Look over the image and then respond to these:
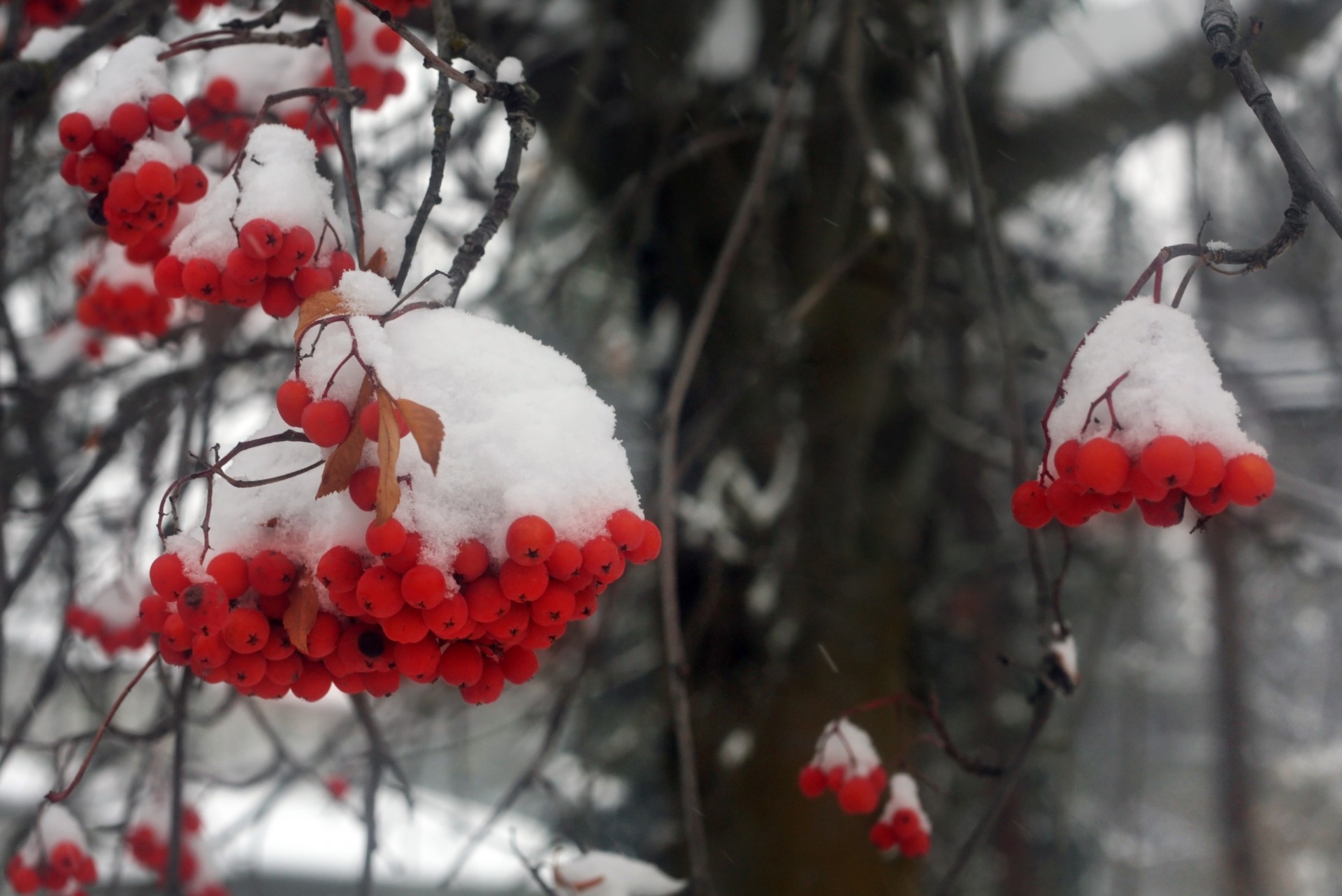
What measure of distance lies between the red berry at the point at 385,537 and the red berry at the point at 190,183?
2.05ft

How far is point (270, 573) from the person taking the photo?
889 mm

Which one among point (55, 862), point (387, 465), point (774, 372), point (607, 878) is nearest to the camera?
point (387, 465)

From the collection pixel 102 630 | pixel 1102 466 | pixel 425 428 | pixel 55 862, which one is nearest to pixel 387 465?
pixel 425 428

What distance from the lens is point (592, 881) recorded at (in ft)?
4.46

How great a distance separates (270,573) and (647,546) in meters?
0.34

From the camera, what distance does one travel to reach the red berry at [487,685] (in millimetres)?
952

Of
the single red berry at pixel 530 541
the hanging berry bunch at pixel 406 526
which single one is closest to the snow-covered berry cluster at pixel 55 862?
the hanging berry bunch at pixel 406 526

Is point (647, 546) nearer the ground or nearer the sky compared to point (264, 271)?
nearer the ground

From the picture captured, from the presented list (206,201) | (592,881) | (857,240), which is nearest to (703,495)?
(857,240)

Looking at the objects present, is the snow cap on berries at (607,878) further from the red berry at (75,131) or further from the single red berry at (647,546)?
the red berry at (75,131)

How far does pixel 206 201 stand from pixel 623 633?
2.34 metres

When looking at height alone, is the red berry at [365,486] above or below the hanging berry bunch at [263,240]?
below

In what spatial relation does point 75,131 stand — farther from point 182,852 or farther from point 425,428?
point 182,852

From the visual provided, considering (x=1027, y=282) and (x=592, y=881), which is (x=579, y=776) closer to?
(x=592, y=881)
